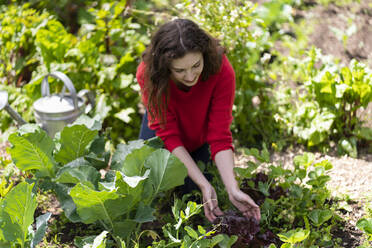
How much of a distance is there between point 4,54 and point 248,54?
1.80 metres

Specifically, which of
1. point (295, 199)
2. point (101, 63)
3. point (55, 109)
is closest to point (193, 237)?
point (295, 199)

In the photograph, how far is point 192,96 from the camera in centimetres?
224

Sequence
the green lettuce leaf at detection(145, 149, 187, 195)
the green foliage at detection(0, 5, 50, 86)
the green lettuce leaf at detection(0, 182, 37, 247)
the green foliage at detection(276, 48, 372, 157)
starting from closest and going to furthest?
the green lettuce leaf at detection(0, 182, 37, 247) < the green lettuce leaf at detection(145, 149, 187, 195) < the green foliage at detection(276, 48, 372, 157) < the green foliage at detection(0, 5, 50, 86)

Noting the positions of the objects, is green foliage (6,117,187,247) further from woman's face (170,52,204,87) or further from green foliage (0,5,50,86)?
green foliage (0,5,50,86)

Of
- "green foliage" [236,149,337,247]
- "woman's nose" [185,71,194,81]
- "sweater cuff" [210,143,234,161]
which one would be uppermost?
"woman's nose" [185,71,194,81]

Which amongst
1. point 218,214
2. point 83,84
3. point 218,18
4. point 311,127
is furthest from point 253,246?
point 83,84

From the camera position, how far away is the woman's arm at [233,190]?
1929 millimetres

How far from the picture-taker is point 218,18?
2.68m

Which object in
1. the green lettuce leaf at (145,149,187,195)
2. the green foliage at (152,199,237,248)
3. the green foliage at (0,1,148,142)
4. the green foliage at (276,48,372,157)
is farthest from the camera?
the green foliage at (0,1,148,142)

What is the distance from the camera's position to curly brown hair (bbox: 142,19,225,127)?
190 centimetres

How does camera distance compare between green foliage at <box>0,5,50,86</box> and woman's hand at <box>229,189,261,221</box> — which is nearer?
woman's hand at <box>229,189,261,221</box>

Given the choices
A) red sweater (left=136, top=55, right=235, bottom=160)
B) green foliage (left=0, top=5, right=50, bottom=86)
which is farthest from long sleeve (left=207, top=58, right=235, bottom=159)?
green foliage (left=0, top=5, right=50, bottom=86)

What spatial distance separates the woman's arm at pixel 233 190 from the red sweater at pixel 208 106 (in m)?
0.06

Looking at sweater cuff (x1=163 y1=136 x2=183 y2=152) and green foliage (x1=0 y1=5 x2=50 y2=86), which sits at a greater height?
green foliage (x1=0 y1=5 x2=50 y2=86)
